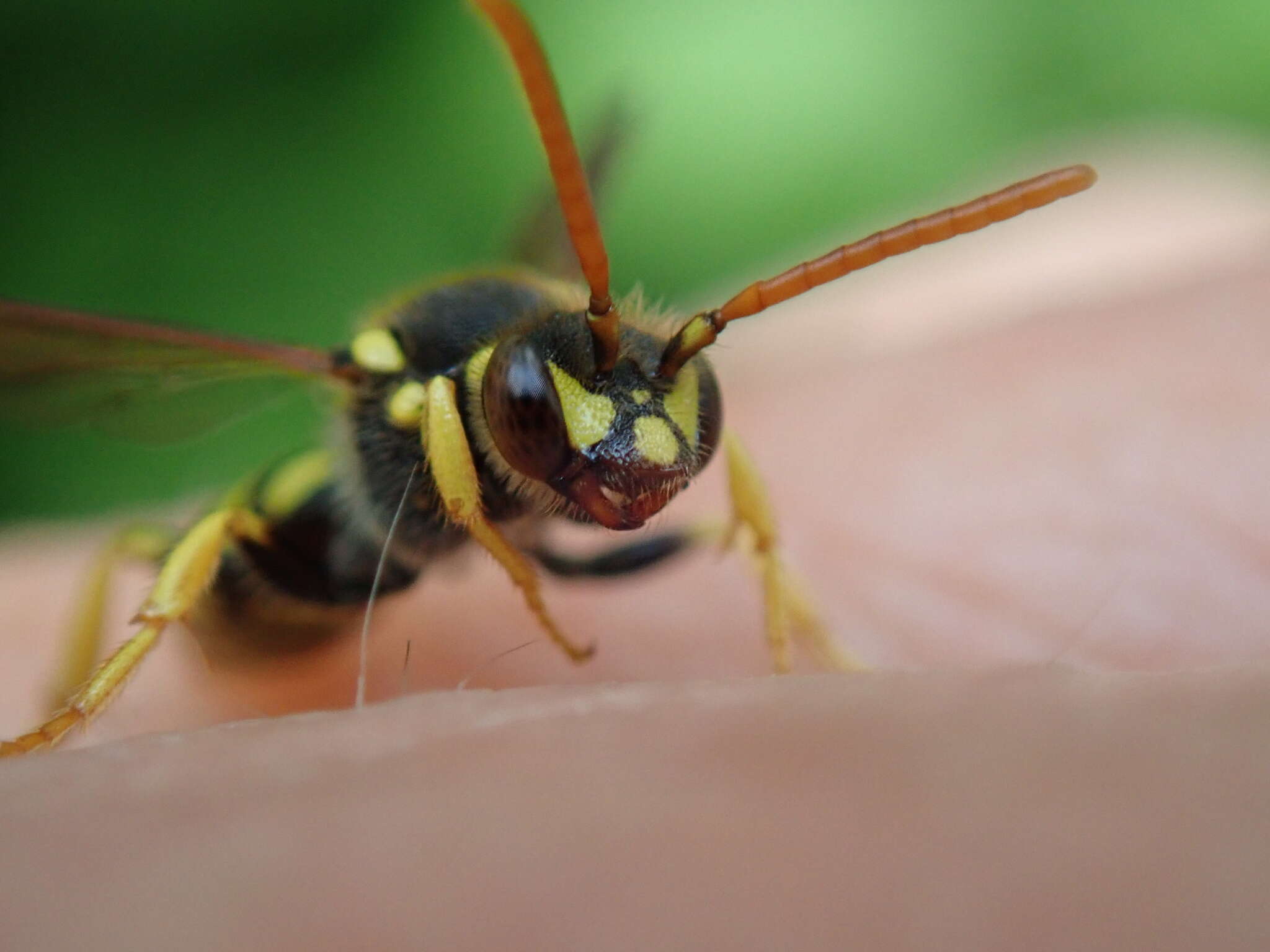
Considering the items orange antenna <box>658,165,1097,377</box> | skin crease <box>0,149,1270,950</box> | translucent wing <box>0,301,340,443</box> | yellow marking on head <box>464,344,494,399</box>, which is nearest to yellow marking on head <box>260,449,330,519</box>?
translucent wing <box>0,301,340,443</box>

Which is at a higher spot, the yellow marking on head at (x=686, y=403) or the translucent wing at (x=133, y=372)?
the translucent wing at (x=133, y=372)

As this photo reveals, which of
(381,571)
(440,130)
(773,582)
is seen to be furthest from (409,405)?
(440,130)

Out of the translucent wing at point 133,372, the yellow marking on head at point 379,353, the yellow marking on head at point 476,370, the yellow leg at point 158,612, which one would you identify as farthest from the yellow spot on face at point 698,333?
the yellow leg at point 158,612

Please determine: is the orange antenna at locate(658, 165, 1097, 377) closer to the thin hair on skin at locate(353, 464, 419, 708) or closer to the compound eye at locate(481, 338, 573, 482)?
the compound eye at locate(481, 338, 573, 482)

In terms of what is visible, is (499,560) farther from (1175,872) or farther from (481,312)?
(1175,872)

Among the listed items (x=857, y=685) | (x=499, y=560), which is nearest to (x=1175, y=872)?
(x=857, y=685)

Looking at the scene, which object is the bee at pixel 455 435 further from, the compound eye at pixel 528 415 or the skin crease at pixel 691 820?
the skin crease at pixel 691 820

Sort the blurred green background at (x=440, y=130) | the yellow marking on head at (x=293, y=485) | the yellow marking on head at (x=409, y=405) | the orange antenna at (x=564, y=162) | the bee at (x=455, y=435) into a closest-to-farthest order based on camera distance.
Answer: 1. the orange antenna at (x=564, y=162)
2. the bee at (x=455, y=435)
3. the yellow marking on head at (x=409, y=405)
4. the yellow marking on head at (x=293, y=485)
5. the blurred green background at (x=440, y=130)

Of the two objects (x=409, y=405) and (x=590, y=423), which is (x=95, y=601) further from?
(x=590, y=423)
